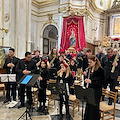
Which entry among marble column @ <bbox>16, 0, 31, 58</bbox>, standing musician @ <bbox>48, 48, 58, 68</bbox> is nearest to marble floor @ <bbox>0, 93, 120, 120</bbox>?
standing musician @ <bbox>48, 48, 58, 68</bbox>

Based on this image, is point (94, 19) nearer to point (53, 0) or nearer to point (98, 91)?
point (53, 0)

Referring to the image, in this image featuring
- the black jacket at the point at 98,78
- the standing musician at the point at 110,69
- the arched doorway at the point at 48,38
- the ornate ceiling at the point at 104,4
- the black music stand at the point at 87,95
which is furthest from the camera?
the ornate ceiling at the point at 104,4

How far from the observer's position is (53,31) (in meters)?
16.6

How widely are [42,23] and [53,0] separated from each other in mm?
2707

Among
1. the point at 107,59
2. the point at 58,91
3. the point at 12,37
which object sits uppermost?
the point at 12,37

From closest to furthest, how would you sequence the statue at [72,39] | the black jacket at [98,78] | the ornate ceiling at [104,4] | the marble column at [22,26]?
the black jacket at [98,78]
the marble column at [22,26]
the statue at [72,39]
the ornate ceiling at [104,4]

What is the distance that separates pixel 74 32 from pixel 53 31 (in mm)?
5094

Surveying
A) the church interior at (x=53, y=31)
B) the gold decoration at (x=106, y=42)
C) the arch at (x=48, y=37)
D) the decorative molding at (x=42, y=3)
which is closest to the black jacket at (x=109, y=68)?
the church interior at (x=53, y=31)

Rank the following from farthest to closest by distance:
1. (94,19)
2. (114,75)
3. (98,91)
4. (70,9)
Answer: (94,19)
(70,9)
(114,75)
(98,91)

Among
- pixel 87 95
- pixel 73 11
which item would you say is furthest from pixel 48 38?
pixel 87 95

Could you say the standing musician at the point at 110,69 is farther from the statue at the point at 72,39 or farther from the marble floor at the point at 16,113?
the statue at the point at 72,39

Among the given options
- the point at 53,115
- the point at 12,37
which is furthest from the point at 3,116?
the point at 12,37

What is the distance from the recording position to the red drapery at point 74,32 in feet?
39.1

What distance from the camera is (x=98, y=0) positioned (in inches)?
640
